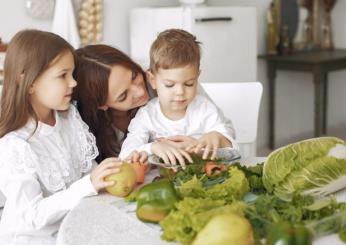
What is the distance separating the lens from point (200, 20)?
11.5ft

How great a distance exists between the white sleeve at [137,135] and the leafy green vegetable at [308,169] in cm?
47

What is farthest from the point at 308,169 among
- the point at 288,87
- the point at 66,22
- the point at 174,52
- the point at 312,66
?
the point at 288,87

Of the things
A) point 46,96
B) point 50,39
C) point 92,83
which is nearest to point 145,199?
point 46,96

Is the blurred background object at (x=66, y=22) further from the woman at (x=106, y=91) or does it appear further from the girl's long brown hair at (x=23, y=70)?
the girl's long brown hair at (x=23, y=70)

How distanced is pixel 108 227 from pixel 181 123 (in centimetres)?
72

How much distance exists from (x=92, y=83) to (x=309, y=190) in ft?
2.94

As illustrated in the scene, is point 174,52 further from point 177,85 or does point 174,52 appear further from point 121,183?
point 121,183

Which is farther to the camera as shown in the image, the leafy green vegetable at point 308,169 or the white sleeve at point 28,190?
the white sleeve at point 28,190

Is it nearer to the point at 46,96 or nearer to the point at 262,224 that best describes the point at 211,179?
the point at 262,224

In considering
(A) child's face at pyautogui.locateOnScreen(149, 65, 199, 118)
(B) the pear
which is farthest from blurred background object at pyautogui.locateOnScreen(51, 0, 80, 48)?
(B) the pear

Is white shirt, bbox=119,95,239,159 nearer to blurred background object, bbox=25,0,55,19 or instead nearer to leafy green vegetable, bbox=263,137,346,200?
leafy green vegetable, bbox=263,137,346,200

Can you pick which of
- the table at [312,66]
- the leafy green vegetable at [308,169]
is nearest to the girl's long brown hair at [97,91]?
the leafy green vegetable at [308,169]

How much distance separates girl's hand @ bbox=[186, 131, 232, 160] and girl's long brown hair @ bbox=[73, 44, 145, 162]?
15.8 inches

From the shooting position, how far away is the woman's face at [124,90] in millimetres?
1924
